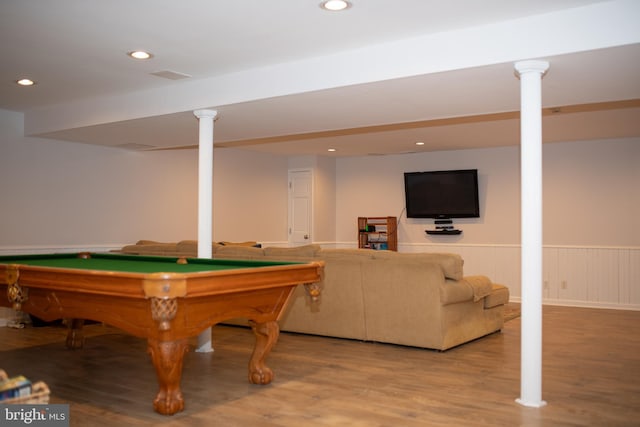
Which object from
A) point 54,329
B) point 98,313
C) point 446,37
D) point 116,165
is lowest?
point 54,329

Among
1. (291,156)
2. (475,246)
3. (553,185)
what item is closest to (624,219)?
(553,185)

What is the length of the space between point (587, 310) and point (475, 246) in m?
2.06

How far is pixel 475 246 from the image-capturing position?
987 cm

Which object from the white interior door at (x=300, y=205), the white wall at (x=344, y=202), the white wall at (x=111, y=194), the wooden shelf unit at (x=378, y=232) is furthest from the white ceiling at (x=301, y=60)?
the wooden shelf unit at (x=378, y=232)

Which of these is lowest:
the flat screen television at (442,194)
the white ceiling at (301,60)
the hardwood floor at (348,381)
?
the hardwood floor at (348,381)

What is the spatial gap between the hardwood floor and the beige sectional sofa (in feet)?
0.46

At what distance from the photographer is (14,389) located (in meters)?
2.05

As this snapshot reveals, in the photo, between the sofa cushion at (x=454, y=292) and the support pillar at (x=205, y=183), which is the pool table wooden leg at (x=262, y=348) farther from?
→ the sofa cushion at (x=454, y=292)

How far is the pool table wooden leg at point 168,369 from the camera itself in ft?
11.8

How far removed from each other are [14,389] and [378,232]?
8790 mm

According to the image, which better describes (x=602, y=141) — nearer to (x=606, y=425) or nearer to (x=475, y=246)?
(x=475, y=246)

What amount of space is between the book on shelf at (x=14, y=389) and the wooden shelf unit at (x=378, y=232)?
8.65 m

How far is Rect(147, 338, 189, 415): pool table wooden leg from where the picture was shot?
3.59 metres

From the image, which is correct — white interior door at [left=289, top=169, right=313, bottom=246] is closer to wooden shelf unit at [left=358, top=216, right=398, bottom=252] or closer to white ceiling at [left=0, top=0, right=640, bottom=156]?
wooden shelf unit at [left=358, top=216, right=398, bottom=252]
